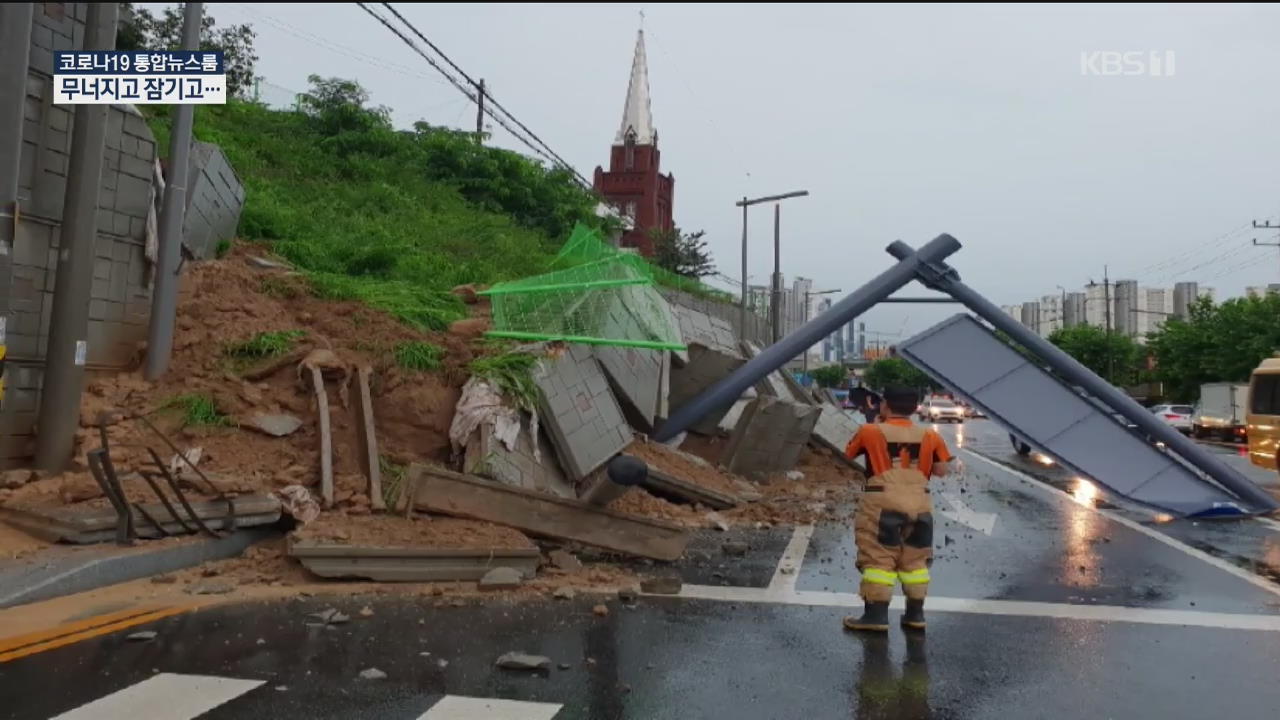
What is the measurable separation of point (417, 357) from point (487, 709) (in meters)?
6.05

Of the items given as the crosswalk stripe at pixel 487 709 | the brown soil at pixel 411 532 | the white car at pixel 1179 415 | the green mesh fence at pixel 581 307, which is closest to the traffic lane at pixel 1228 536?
the green mesh fence at pixel 581 307

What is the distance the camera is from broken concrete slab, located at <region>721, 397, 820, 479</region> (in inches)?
557

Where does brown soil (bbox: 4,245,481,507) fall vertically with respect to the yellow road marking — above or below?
above

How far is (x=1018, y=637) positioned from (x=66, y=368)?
8285 mm

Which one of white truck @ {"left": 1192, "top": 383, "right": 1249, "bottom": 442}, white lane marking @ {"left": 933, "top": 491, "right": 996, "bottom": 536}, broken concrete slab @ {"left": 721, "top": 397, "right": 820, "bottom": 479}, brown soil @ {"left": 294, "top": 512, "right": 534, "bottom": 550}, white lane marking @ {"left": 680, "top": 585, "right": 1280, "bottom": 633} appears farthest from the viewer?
white truck @ {"left": 1192, "top": 383, "right": 1249, "bottom": 442}

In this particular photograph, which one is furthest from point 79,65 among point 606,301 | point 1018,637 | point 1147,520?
point 1147,520

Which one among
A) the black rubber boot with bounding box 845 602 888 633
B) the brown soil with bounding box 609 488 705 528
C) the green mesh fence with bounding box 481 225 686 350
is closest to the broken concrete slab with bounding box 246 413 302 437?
the green mesh fence with bounding box 481 225 686 350

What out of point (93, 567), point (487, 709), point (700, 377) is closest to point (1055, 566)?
point (487, 709)

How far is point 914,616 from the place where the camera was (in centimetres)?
610

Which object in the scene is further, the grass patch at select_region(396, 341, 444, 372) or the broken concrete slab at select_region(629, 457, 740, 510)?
the broken concrete slab at select_region(629, 457, 740, 510)

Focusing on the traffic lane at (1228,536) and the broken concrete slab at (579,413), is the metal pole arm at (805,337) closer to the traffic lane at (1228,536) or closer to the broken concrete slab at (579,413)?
the broken concrete slab at (579,413)

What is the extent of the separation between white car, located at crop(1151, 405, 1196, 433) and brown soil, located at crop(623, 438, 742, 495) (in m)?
30.4

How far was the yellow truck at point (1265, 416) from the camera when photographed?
15.3 m

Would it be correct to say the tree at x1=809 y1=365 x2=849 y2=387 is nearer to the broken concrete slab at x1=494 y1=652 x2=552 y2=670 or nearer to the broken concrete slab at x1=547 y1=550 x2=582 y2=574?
the broken concrete slab at x1=547 y1=550 x2=582 y2=574
